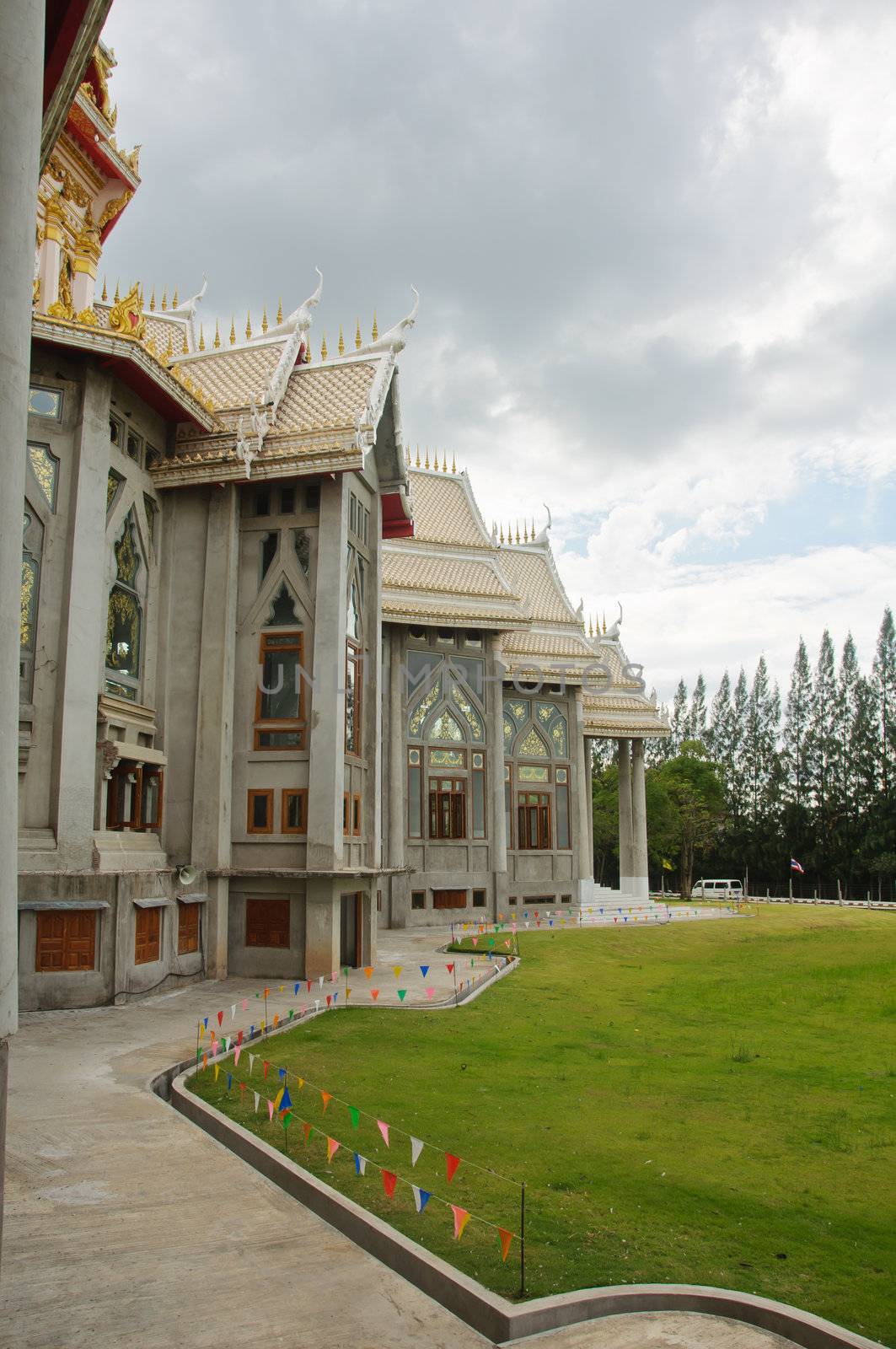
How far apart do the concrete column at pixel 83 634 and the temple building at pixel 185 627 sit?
37 millimetres

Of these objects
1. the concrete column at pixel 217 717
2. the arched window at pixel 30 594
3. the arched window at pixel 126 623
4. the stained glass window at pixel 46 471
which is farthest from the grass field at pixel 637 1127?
the stained glass window at pixel 46 471

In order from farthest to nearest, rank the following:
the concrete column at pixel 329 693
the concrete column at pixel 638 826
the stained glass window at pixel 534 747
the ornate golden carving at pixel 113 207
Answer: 1. the concrete column at pixel 638 826
2. the stained glass window at pixel 534 747
3. the ornate golden carving at pixel 113 207
4. the concrete column at pixel 329 693

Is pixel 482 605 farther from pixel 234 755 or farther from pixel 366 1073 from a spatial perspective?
Result: pixel 366 1073

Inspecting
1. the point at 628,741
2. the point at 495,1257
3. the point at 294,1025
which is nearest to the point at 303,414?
the point at 294,1025

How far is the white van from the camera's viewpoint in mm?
53312

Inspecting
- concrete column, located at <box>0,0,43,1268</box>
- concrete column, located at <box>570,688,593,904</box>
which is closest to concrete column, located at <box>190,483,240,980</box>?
concrete column, located at <box>0,0,43,1268</box>

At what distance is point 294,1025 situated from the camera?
1459 cm

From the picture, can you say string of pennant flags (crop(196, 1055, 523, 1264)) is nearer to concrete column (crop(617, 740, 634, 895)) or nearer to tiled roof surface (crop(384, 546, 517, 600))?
tiled roof surface (crop(384, 546, 517, 600))

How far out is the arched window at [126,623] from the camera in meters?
19.0

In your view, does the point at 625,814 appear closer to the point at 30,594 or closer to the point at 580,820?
the point at 580,820

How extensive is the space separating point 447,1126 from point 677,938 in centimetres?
2216

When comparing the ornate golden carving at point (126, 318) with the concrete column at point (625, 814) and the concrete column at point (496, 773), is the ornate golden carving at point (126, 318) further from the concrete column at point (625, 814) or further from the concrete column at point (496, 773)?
the concrete column at point (625, 814)

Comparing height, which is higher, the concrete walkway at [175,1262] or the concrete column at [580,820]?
the concrete column at [580,820]

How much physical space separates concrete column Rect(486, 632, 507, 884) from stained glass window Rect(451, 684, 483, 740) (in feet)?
0.95
